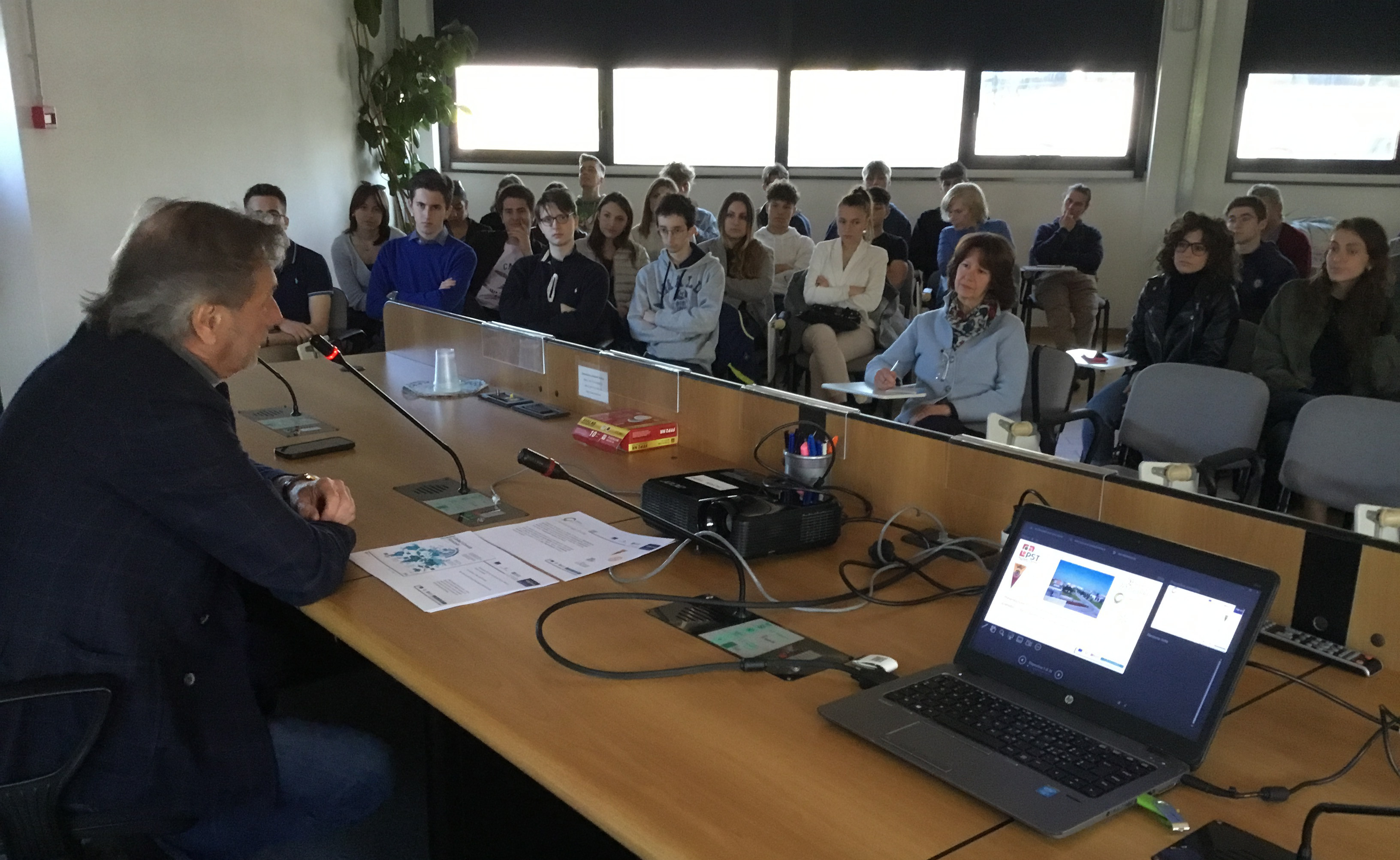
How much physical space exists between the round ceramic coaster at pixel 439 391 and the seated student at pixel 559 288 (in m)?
1.35

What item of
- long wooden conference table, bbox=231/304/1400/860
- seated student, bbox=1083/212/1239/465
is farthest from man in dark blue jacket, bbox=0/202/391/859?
seated student, bbox=1083/212/1239/465

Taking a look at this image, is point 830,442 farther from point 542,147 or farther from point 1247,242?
point 542,147

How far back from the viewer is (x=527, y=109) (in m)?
8.00

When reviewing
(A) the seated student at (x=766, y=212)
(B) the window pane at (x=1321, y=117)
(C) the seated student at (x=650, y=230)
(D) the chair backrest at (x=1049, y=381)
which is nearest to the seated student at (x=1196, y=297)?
(D) the chair backrest at (x=1049, y=381)

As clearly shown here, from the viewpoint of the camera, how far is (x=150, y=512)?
56.8 inches

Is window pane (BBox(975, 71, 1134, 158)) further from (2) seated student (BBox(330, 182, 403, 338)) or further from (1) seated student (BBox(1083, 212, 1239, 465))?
(2) seated student (BBox(330, 182, 403, 338))

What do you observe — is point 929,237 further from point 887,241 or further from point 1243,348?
point 1243,348

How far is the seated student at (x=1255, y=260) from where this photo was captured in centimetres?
513

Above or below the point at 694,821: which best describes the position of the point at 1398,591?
above

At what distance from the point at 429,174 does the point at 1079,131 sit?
5.19m

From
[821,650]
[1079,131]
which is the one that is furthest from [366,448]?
[1079,131]

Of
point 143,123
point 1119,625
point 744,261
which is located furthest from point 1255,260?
point 143,123

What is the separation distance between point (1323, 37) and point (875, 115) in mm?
3087

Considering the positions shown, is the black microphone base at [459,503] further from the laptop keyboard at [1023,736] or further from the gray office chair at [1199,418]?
the gray office chair at [1199,418]
